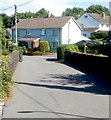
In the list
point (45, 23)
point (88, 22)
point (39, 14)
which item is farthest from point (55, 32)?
point (39, 14)

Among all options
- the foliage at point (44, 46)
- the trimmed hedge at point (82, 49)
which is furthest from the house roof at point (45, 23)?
the trimmed hedge at point (82, 49)

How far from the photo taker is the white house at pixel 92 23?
261 feet

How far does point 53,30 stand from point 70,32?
337cm

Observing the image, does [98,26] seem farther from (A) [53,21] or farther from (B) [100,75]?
(B) [100,75]

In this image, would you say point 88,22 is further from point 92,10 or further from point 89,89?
point 89,89

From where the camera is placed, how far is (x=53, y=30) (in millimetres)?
58438

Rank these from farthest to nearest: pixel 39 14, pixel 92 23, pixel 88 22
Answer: pixel 39 14, pixel 88 22, pixel 92 23

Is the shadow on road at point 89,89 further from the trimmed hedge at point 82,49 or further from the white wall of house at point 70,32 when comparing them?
the white wall of house at point 70,32

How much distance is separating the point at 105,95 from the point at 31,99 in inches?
128

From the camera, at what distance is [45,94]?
43.5ft

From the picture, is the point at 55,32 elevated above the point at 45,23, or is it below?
below

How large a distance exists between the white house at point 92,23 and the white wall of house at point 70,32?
18.7m

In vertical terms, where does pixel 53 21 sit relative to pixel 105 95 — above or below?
above

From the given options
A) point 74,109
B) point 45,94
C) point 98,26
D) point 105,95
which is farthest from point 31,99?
point 98,26
